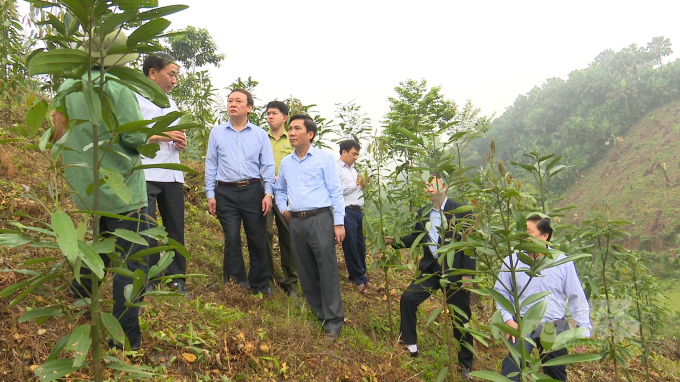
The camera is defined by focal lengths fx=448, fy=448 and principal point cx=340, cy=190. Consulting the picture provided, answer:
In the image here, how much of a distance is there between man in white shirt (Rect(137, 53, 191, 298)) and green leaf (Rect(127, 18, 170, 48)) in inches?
78.6

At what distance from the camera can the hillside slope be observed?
38.3 metres

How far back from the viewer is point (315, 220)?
406 centimetres

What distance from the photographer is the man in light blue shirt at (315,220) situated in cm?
404

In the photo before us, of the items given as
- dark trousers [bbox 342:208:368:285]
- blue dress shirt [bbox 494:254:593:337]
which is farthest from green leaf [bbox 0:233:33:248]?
A: dark trousers [bbox 342:208:368:285]

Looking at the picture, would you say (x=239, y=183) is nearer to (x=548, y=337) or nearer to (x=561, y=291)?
(x=561, y=291)

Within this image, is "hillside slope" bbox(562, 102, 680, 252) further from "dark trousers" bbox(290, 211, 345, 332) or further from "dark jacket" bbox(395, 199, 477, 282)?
"dark trousers" bbox(290, 211, 345, 332)

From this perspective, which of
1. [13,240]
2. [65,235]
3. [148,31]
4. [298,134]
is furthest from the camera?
[298,134]

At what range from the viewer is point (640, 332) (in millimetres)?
4852

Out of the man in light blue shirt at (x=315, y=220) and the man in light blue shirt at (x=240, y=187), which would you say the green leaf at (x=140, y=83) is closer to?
the man in light blue shirt at (x=315, y=220)

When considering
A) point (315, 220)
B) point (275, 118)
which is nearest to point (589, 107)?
point (275, 118)

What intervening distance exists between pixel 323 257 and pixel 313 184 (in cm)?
68

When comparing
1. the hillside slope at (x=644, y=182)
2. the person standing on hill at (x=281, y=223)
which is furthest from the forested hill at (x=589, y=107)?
the person standing on hill at (x=281, y=223)

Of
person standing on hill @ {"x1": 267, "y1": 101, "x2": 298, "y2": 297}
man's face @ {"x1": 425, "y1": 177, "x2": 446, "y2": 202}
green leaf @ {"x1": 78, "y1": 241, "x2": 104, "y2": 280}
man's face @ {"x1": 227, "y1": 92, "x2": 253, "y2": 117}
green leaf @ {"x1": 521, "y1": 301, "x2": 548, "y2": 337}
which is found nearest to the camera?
green leaf @ {"x1": 78, "y1": 241, "x2": 104, "y2": 280}

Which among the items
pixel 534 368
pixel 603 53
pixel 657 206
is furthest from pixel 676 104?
pixel 534 368
